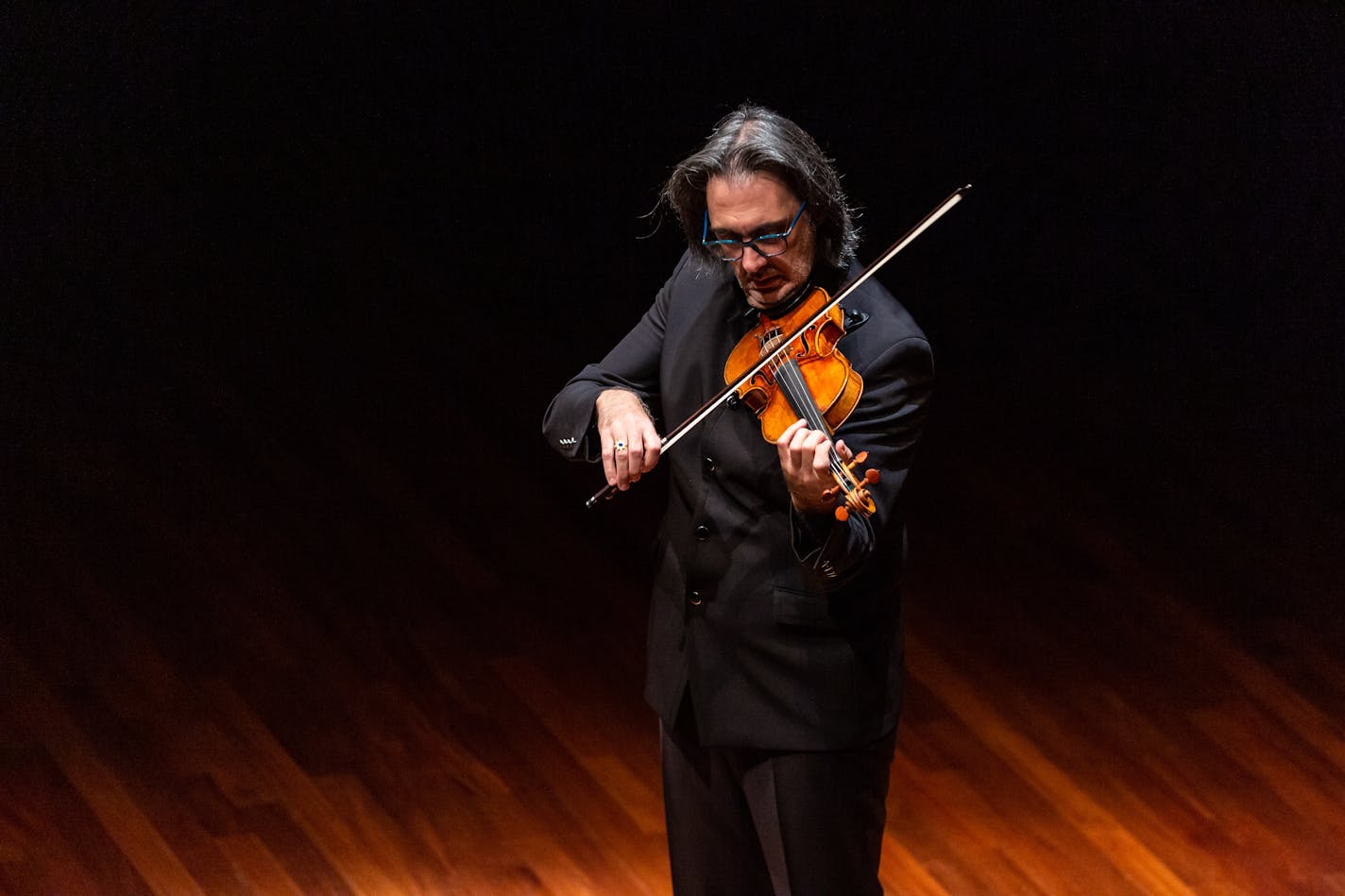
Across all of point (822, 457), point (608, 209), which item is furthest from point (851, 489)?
point (608, 209)

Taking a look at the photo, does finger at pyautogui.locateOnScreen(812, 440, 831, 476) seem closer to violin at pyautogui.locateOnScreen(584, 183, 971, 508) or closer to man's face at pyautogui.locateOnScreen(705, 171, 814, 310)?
violin at pyautogui.locateOnScreen(584, 183, 971, 508)

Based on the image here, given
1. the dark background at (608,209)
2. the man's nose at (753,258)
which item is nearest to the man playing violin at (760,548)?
the man's nose at (753,258)

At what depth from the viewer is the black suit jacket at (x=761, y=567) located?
141 centimetres

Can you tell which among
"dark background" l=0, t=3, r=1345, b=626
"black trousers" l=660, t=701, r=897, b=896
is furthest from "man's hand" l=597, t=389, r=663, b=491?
"dark background" l=0, t=3, r=1345, b=626

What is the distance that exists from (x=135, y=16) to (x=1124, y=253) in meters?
2.51

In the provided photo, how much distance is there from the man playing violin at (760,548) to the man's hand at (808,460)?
0.04 meters

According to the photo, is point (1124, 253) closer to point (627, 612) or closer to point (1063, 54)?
point (1063, 54)

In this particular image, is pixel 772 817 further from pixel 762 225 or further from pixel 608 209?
pixel 608 209

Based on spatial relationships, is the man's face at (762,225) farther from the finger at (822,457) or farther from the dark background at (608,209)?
the dark background at (608,209)

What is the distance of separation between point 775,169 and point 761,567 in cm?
36

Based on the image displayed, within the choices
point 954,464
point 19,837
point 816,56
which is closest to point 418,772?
point 19,837

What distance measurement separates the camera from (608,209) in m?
4.06

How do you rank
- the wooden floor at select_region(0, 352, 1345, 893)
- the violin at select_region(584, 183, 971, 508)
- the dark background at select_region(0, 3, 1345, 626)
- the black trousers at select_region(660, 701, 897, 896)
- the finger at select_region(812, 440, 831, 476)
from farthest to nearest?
1. the dark background at select_region(0, 3, 1345, 626)
2. the wooden floor at select_region(0, 352, 1345, 893)
3. the black trousers at select_region(660, 701, 897, 896)
4. the violin at select_region(584, 183, 971, 508)
5. the finger at select_region(812, 440, 831, 476)

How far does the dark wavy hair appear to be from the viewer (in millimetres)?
1386
